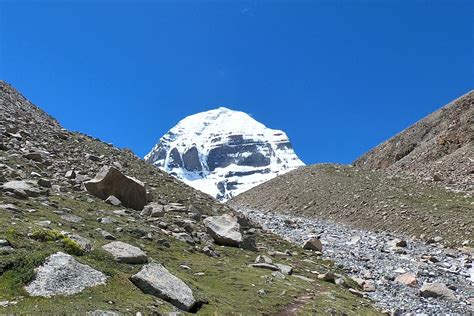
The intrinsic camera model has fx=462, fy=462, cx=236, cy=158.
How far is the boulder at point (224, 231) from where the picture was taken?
82.8 ft

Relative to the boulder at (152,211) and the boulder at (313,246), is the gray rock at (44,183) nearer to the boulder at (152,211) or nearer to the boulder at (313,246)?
the boulder at (152,211)

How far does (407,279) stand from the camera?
25094 mm

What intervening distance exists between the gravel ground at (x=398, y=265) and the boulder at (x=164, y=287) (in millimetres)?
10038

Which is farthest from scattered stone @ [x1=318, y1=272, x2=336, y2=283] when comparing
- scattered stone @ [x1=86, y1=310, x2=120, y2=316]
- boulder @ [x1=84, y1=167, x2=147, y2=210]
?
scattered stone @ [x1=86, y1=310, x2=120, y2=316]

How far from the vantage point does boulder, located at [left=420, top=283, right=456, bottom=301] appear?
2259 cm

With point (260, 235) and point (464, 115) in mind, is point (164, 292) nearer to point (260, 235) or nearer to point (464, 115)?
point (260, 235)

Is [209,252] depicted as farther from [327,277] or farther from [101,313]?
[101,313]

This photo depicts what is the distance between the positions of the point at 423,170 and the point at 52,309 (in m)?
64.8

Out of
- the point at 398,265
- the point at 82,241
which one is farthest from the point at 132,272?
the point at 398,265

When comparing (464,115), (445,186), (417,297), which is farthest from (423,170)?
(417,297)

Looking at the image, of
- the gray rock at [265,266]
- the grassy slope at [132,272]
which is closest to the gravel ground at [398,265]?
the grassy slope at [132,272]

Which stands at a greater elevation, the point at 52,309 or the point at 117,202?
the point at 117,202

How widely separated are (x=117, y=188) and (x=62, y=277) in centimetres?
1444

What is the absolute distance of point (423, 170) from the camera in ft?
222
